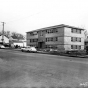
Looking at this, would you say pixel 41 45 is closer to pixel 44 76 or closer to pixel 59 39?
pixel 59 39

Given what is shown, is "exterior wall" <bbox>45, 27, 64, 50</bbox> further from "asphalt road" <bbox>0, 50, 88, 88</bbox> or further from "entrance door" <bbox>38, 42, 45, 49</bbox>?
"asphalt road" <bbox>0, 50, 88, 88</bbox>

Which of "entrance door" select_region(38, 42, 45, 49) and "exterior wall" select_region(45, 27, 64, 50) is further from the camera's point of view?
"entrance door" select_region(38, 42, 45, 49)

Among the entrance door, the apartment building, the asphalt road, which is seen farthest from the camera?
the entrance door

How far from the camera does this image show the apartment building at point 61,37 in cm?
3484

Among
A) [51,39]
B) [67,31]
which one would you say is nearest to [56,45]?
[51,39]

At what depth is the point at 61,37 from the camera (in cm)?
3522

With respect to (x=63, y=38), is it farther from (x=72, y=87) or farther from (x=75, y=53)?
(x=72, y=87)

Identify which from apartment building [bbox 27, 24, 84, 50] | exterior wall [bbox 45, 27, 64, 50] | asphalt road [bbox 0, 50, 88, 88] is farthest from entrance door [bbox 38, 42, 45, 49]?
asphalt road [bbox 0, 50, 88, 88]

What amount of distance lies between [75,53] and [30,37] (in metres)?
27.3

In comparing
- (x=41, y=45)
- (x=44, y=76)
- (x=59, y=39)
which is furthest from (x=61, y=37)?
(x=44, y=76)

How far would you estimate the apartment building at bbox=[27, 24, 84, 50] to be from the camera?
34.8 metres

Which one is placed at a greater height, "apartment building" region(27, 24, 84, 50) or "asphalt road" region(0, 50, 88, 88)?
"apartment building" region(27, 24, 84, 50)

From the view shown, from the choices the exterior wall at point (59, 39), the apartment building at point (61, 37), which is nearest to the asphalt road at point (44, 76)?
the exterior wall at point (59, 39)

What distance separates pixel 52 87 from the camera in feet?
16.5
